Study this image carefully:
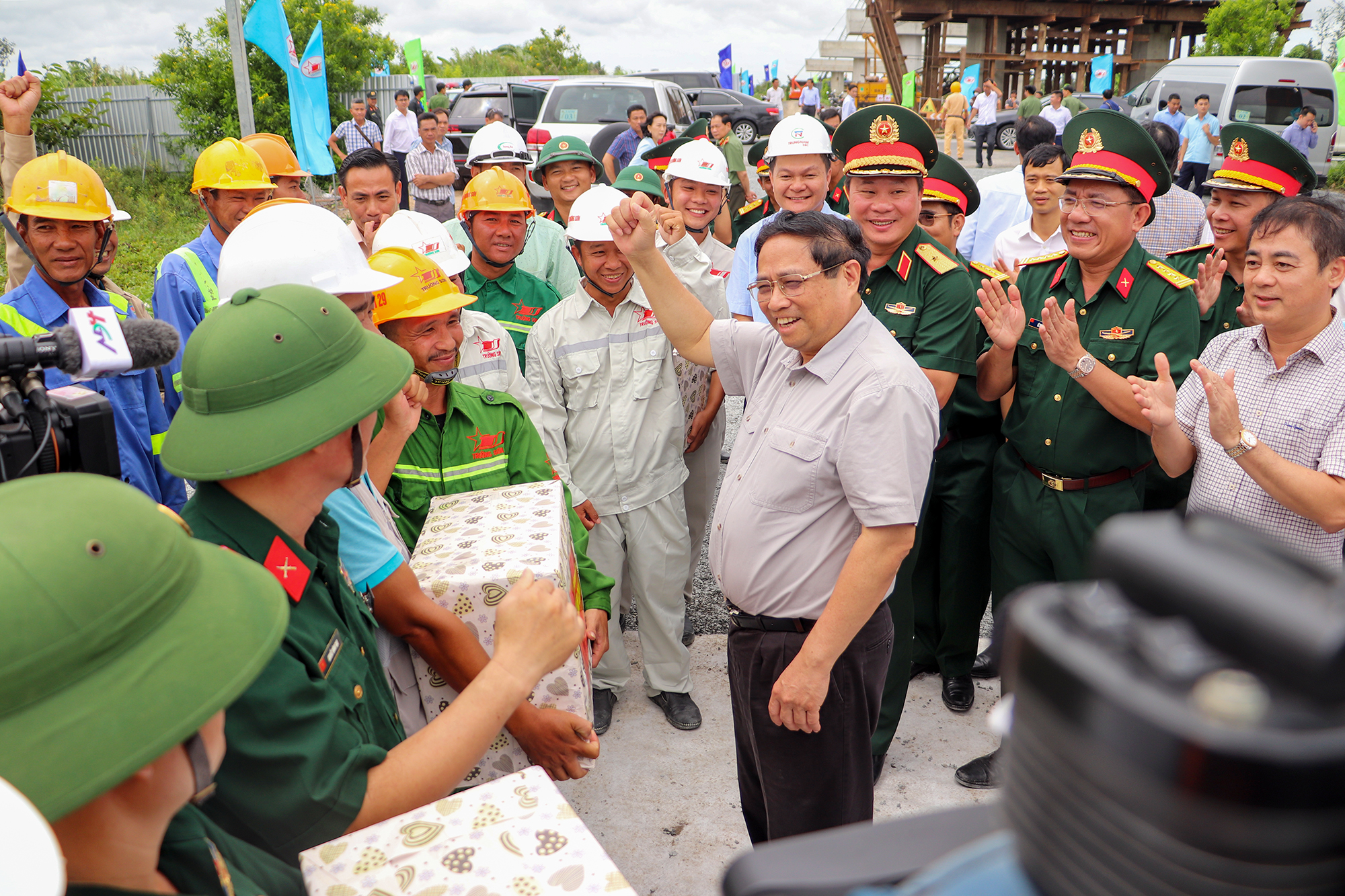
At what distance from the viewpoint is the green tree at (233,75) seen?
12742 millimetres

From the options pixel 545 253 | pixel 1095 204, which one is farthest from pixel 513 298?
pixel 1095 204

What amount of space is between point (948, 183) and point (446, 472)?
3140 millimetres

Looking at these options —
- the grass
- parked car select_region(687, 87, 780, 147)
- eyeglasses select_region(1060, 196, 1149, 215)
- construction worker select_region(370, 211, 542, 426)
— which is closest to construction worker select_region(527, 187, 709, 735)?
construction worker select_region(370, 211, 542, 426)

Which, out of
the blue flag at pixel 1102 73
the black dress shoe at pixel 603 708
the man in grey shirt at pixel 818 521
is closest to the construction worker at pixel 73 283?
the black dress shoe at pixel 603 708

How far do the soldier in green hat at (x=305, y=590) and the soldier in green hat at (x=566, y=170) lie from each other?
4363mm

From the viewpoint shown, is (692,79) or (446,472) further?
(692,79)

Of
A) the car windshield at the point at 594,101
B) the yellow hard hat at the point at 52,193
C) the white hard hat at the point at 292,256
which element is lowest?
the white hard hat at the point at 292,256

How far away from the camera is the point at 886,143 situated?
12.2 feet

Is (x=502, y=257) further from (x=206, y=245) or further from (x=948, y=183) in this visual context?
(x=948, y=183)

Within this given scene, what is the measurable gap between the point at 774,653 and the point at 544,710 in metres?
0.73

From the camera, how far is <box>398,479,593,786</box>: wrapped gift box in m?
1.97

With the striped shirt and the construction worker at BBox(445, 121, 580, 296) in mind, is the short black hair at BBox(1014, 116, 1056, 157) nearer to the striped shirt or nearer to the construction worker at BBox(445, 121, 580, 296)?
the construction worker at BBox(445, 121, 580, 296)

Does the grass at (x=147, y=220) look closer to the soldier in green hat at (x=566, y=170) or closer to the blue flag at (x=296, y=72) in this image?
the blue flag at (x=296, y=72)

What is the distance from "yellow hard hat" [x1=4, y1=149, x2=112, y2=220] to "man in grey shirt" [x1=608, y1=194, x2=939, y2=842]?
107 inches
